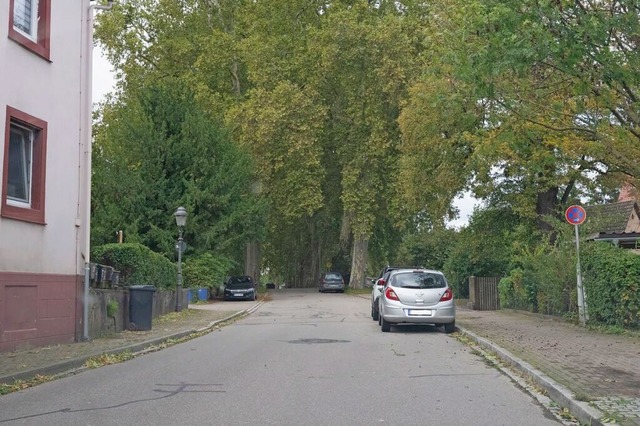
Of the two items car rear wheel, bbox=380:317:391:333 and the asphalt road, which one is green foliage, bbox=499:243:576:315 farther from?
the asphalt road

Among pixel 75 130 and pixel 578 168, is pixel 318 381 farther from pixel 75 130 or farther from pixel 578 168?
pixel 578 168

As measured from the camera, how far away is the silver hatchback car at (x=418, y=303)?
17.3 metres

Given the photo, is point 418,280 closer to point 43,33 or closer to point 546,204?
point 546,204

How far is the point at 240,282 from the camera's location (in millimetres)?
37938

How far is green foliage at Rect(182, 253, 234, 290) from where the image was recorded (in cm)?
3203

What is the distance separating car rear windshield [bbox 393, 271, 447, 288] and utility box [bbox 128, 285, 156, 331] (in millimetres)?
6331

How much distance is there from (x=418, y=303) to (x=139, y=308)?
7.02m

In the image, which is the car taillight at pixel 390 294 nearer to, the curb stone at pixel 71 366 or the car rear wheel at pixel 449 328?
the car rear wheel at pixel 449 328

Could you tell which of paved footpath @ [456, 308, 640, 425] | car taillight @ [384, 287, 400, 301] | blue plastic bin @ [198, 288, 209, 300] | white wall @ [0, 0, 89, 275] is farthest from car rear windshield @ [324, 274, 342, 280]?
white wall @ [0, 0, 89, 275]

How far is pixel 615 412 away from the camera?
23.3ft

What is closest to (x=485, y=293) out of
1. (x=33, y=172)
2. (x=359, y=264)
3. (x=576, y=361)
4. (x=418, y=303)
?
(x=418, y=303)

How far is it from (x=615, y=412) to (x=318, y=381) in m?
4.19

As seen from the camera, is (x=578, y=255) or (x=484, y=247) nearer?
(x=578, y=255)

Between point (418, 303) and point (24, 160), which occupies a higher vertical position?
point (24, 160)
